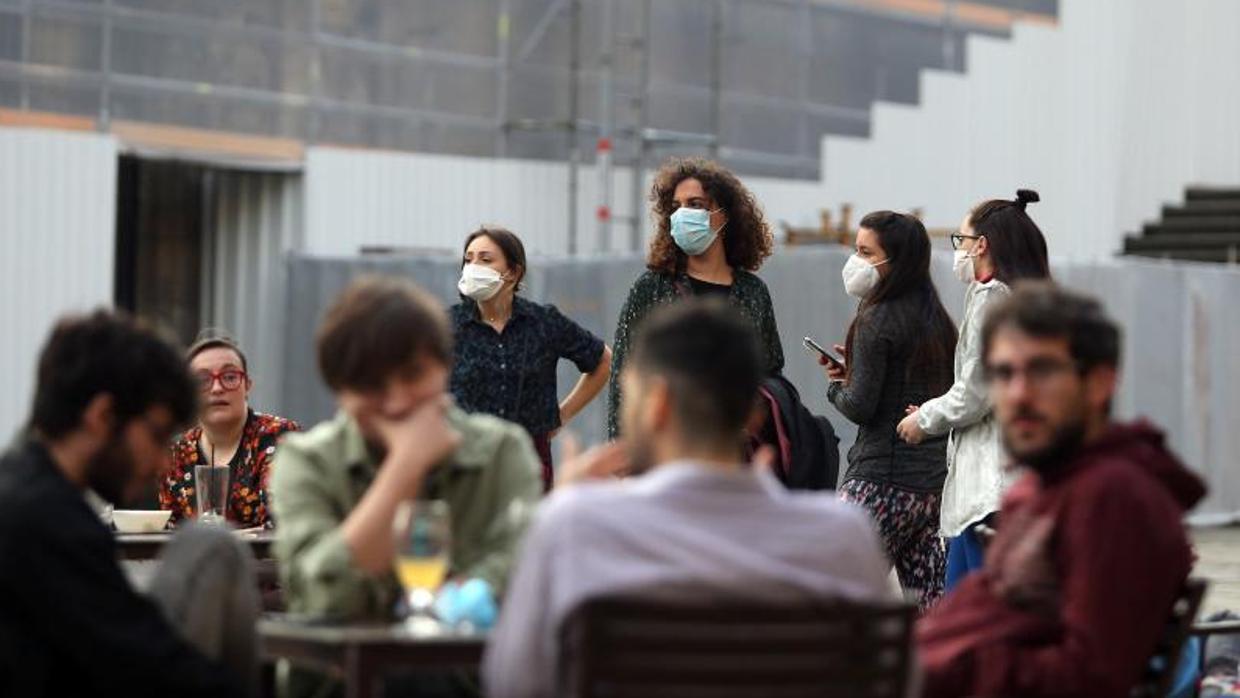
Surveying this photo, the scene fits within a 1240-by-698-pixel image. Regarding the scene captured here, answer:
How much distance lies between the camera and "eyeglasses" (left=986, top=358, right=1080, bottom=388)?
4.59 metres

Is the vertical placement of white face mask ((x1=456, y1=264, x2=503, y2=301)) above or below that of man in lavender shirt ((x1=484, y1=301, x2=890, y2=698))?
above

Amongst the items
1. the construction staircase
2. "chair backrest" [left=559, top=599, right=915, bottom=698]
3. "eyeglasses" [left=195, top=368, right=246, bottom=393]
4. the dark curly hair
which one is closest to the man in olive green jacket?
"chair backrest" [left=559, top=599, right=915, bottom=698]

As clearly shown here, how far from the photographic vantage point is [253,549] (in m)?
6.59

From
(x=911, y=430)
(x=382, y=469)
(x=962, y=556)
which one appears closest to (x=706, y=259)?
(x=911, y=430)

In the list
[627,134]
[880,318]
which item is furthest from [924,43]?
[880,318]

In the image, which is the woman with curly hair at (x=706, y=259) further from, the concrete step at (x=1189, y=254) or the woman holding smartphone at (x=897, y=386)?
the concrete step at (x=1189, y=254)

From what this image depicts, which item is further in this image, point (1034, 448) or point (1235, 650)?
point (1235, 650)

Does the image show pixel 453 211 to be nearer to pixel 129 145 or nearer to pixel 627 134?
pixel 627 134

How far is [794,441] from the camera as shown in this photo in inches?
330

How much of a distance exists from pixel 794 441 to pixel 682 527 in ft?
14.6

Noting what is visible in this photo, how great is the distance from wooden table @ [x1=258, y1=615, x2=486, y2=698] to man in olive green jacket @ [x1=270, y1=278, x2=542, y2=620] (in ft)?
0.74

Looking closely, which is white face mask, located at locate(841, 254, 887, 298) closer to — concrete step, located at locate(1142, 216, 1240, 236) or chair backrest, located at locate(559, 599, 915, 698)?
chair backrest, located at locate(559, 599, 915, 698)

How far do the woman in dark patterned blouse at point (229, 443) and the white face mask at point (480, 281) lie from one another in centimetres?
145

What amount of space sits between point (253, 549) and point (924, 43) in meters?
16.8
